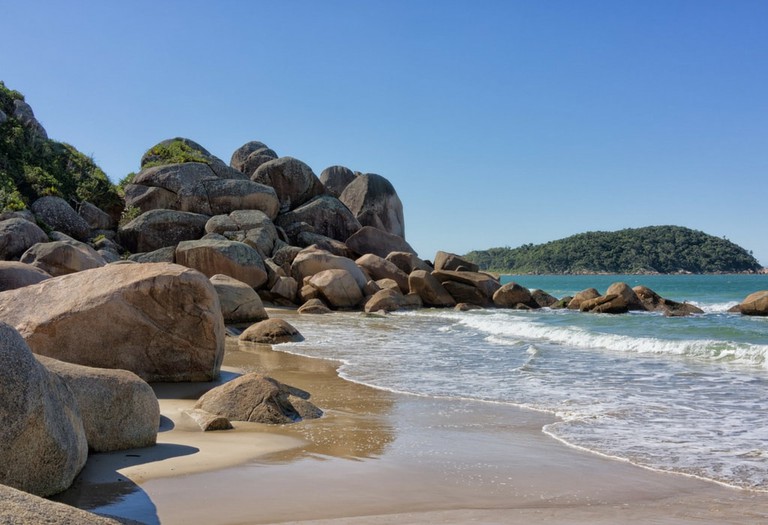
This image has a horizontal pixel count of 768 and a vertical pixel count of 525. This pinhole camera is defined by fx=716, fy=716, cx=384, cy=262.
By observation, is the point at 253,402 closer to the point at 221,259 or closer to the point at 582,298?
the point at 221,259

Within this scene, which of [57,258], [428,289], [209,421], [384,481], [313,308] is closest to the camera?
[384,481]

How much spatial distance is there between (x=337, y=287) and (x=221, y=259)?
170 inches

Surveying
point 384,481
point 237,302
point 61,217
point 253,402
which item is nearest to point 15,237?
point 61,217

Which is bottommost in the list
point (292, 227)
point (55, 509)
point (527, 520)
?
point (527, 520)

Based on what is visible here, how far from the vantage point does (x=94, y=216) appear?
1194 inches

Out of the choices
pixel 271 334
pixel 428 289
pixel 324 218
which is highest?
pixel 324 218

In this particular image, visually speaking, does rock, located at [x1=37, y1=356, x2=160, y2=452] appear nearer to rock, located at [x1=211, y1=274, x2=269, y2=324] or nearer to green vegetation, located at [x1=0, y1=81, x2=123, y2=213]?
rock, located at [x1=211, y1=274, x2=269, y2=324]

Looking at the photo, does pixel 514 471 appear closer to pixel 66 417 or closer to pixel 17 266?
pixel 66 417

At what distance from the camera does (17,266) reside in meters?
12.4

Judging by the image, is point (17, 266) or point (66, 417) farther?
point (17, 266)

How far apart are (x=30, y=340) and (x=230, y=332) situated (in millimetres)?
7860

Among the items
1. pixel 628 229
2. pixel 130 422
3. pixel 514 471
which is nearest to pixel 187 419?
pixel 130 422

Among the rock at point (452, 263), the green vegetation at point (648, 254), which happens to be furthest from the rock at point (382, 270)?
the green vegetation at point (648, 254)

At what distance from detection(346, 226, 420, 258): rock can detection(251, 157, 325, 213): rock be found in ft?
12.2
